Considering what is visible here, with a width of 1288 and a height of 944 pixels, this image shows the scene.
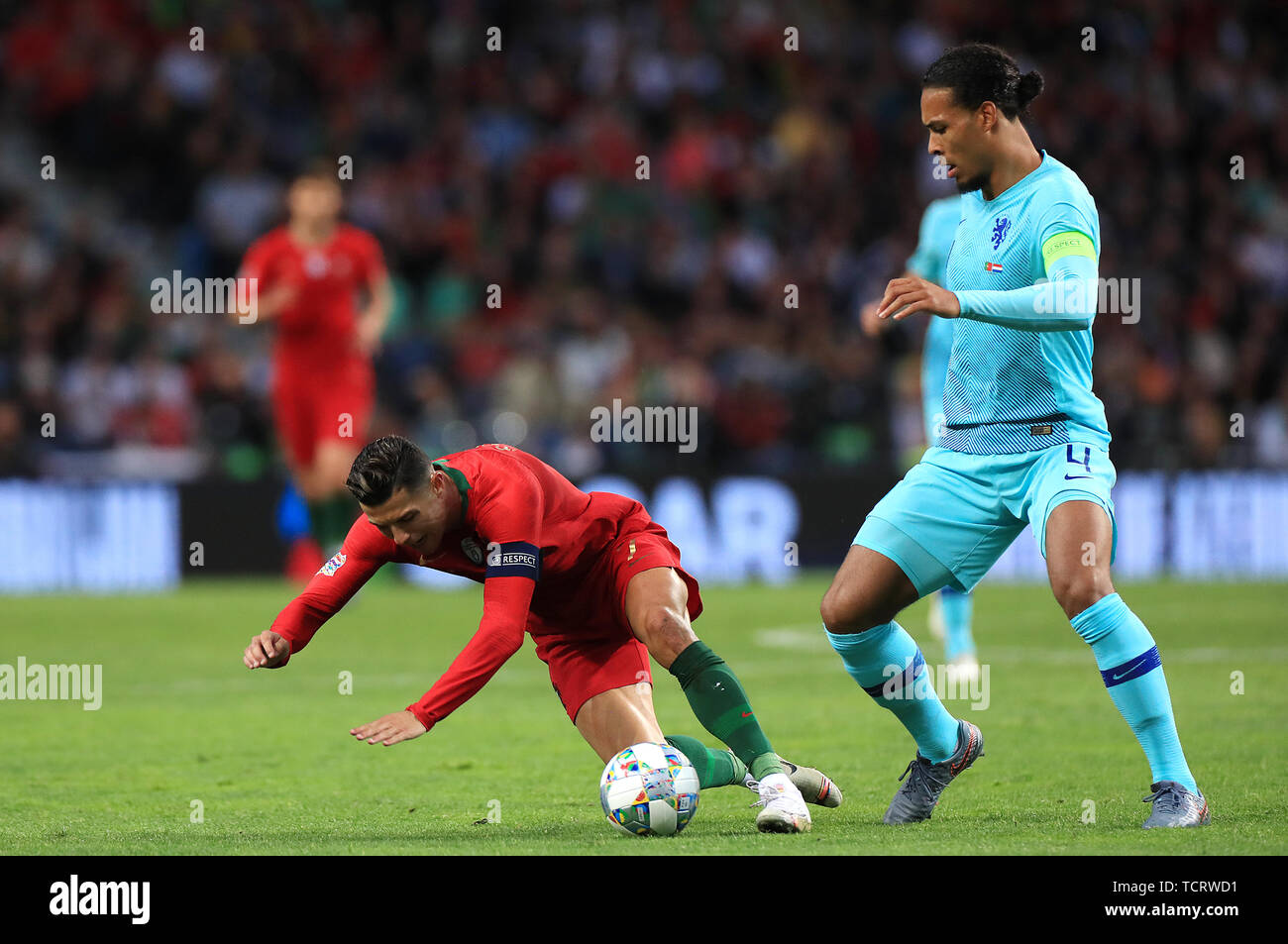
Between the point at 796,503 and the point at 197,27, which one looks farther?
the point at 197,27

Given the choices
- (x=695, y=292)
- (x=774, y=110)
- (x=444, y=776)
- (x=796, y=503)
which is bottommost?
(x=444, y=776)

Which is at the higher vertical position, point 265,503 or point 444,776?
point 265,503

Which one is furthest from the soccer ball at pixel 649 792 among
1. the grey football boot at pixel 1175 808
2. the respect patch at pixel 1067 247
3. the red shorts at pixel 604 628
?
the respect patch at pixel 1067 247

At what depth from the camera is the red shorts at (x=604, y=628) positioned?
5922mm

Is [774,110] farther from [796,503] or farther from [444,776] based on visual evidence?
[444,776]

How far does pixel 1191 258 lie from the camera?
19.5 metres

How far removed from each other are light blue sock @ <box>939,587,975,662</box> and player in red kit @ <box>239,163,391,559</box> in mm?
5125

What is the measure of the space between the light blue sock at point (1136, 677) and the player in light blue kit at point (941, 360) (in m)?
2.46

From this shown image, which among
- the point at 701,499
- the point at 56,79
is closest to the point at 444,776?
the point at 701,499

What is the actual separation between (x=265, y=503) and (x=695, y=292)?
5013mm

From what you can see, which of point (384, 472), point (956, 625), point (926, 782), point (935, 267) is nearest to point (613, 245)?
point (956, 625)

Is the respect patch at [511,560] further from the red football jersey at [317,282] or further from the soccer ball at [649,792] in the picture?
the red football jersey at [317,282]

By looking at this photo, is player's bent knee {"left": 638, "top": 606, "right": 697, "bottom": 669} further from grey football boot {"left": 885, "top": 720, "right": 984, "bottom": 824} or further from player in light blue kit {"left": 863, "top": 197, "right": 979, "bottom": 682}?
player in light blue kit {"left": 863, "top": 197, "right": 979, "bottom": 682}
